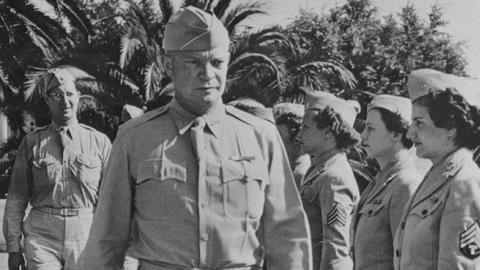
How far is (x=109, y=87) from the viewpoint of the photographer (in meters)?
22.4

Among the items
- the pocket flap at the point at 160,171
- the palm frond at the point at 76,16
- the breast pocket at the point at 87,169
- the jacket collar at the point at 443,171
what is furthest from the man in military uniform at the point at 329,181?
the palm frond at the point at 76,16

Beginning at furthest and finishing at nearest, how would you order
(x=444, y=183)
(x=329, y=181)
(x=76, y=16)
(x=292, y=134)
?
1. (x=76, y=16)
2. (x=292, y=134)
3. (x=329, y=181)
4. (x=444, y=183)

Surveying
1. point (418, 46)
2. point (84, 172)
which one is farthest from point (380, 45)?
point (84, 172)

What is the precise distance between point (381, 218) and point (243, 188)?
5.43 feet

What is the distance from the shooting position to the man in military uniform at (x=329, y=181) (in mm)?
5727

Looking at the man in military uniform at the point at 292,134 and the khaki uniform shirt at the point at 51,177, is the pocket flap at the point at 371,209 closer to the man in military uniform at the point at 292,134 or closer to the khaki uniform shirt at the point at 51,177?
the man in military uniform at the point at 292,134

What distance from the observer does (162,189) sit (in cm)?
372

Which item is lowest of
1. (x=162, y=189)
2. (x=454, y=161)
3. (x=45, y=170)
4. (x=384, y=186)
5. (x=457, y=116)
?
(x=45, y=170)

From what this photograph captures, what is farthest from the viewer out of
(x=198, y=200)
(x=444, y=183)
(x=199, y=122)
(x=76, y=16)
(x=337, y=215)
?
(x=76, y=16)

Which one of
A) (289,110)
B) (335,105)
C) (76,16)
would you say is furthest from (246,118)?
(76,16)

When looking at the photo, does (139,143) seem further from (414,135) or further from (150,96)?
(150,96)

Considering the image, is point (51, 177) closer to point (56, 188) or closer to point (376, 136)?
point (56, 188)

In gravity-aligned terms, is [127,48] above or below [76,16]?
below

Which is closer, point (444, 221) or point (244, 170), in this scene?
point (244, 170)
